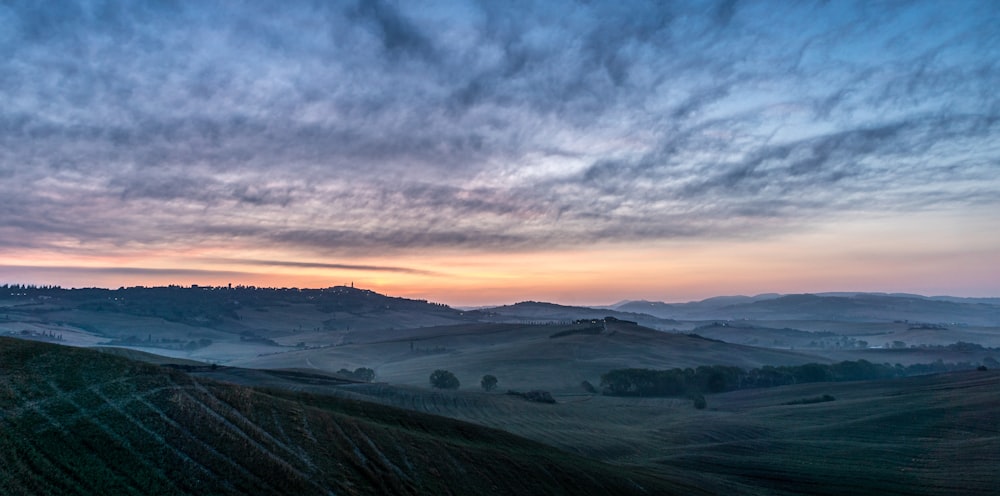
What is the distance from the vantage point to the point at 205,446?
3067 centimetres

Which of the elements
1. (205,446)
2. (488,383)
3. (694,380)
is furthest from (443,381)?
(205,446)

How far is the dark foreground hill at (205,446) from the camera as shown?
2711 cm

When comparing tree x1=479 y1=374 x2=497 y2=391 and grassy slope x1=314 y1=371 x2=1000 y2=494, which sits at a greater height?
grassy slope x1=314 y1=371 x2=1000 y2=494

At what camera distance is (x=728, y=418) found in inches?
4045

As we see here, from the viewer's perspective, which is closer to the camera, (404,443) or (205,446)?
(205,446)

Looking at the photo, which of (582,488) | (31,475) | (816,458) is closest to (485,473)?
(582,488)

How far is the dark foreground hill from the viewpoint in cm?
2711

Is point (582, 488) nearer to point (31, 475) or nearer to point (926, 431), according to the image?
point (31, 475)

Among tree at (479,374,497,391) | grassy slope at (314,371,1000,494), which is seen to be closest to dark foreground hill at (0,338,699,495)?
grassy slope at (314,371,1000,494)

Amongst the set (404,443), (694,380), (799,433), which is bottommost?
(694,380)

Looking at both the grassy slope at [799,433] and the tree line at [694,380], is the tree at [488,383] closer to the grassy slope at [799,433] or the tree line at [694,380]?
the tree line at [694,380]

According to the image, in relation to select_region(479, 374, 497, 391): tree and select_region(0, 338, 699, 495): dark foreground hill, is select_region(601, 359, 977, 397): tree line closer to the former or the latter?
select_region(479, 374, 497, 391): tree

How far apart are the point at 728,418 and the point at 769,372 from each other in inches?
3302

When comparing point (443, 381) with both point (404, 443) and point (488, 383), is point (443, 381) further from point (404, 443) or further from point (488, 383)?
point (404, 443)
